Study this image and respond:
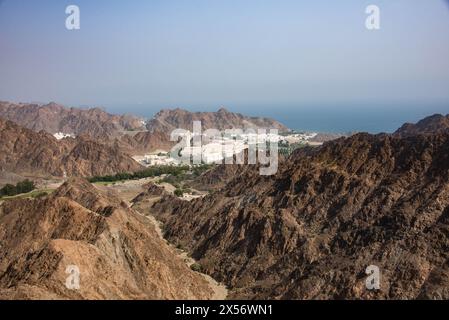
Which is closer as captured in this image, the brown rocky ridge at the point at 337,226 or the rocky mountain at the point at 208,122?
the brown rocky ridge at the point at 337,226

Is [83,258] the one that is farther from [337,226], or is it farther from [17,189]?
[17,189]

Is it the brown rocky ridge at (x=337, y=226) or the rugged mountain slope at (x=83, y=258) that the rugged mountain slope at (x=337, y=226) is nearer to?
the brown rocky ridge at (x=337, y=226)

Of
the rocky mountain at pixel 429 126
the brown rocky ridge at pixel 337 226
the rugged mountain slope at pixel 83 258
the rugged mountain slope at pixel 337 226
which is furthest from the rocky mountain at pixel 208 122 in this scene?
the rugged mountain slope at pixel 83 258

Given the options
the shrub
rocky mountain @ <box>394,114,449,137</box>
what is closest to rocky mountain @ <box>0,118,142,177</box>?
the shrub

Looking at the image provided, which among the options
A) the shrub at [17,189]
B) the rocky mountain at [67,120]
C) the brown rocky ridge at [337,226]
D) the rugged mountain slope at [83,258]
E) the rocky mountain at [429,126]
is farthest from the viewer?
the rocky mountain at [67,120]

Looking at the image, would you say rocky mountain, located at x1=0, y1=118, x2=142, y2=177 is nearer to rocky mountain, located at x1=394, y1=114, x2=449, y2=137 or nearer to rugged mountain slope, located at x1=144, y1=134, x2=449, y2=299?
rugged mountain slope, located at x1=144, y1=134, x2=449, y2=299

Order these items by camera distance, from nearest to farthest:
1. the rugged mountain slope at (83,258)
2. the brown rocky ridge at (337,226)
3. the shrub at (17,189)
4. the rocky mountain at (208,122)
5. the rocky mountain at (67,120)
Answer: the rugged mountain slope at (83,258) → the brown rocky ridge at (337,226) → the shrub at (17,189) → the rocky mountain at (208,122) → the rocky mountain at (67,120)

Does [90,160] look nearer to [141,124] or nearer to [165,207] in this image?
[165,207]

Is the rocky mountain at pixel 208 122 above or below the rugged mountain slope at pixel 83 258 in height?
above
